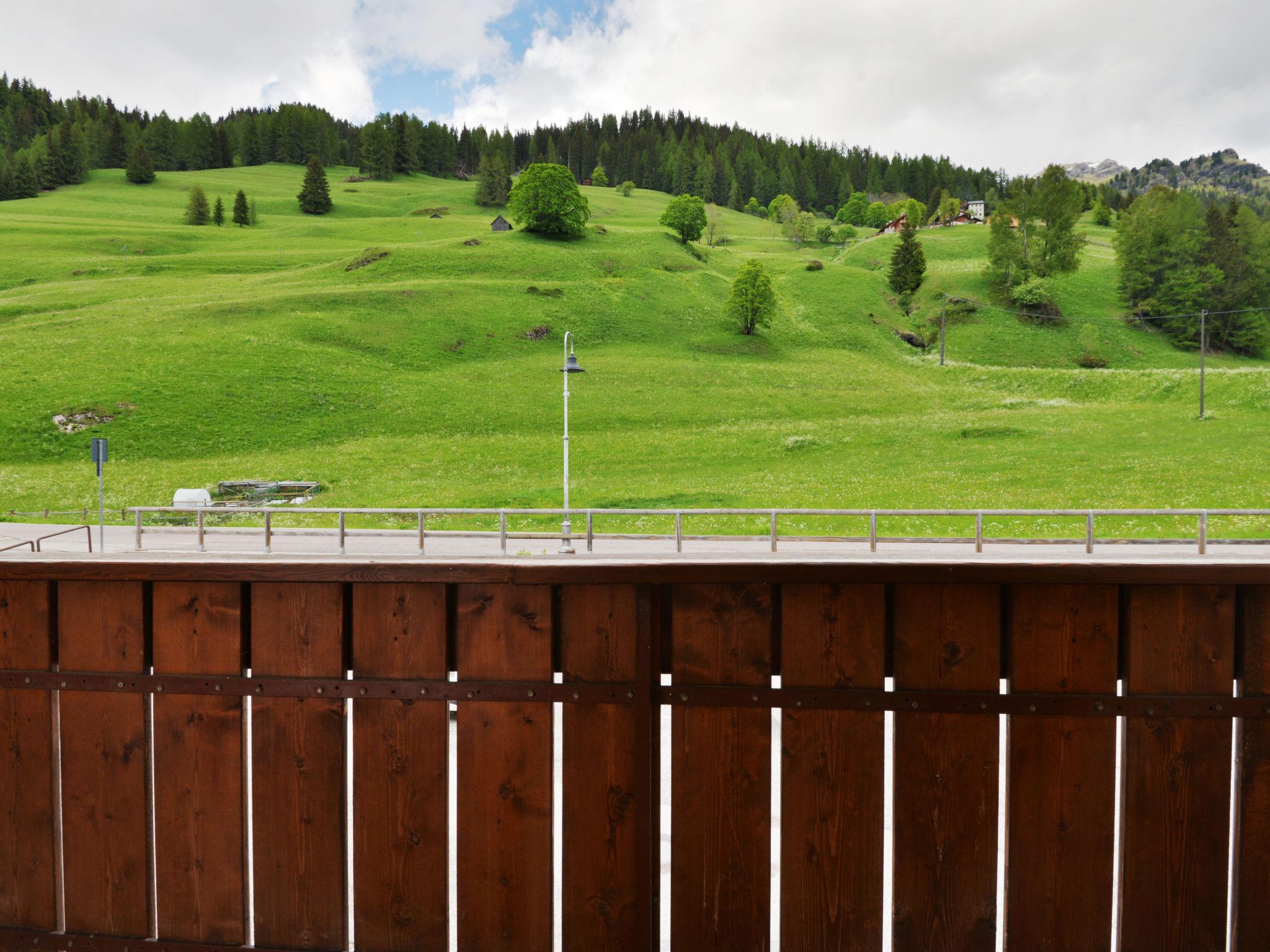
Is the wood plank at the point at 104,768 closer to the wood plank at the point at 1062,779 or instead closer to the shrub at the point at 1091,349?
the wood plank at the point at 1062,779

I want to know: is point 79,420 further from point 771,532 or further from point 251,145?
point 251,145

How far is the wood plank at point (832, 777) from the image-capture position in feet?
9.58

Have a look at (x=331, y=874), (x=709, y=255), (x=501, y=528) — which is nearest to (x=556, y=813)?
(x=331, y=874)

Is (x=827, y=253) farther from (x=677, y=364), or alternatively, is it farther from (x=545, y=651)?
(x=545, y=651)

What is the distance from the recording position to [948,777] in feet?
9.55

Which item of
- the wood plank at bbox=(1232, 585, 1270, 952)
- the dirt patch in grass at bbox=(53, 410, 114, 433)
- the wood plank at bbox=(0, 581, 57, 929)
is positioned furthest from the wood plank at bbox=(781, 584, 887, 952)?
the dirt patch in grass at bbox=(53, 410, 114, 433)

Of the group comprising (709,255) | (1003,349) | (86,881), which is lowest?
(86,881)

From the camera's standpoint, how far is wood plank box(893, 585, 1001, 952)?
9.50ft

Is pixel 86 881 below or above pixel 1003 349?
below

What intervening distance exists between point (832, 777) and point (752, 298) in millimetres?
72270

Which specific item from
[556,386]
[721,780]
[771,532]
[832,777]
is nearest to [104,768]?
[721,780]

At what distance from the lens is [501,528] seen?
23391 millimetres

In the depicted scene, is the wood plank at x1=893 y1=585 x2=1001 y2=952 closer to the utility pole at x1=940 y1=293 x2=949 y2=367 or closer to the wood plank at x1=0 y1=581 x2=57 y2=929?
the wood plank at x1=0 y1=581 x2=57 y2=929

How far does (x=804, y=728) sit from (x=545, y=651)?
0.89 m
